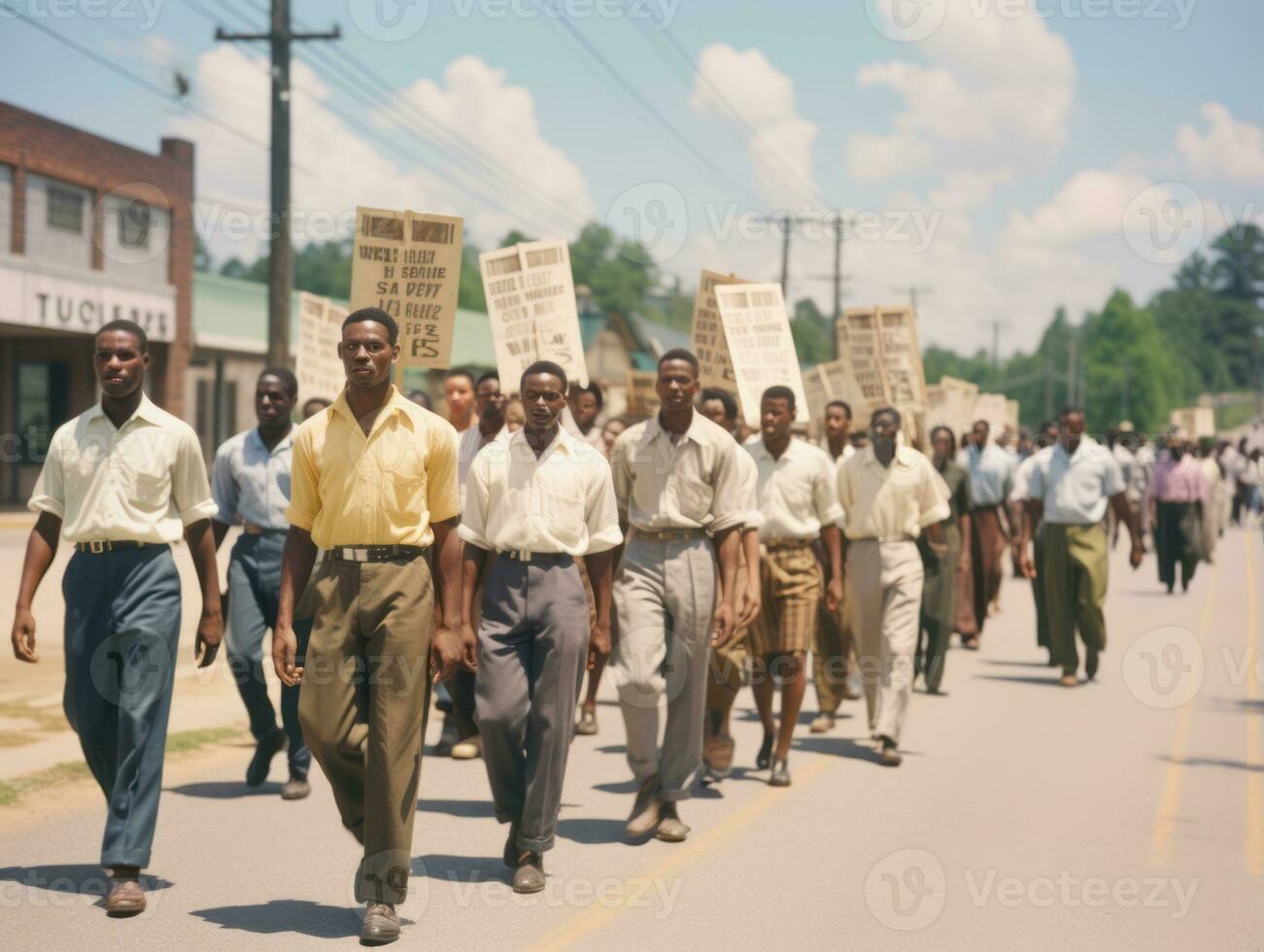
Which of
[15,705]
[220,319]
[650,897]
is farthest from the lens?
[220,319]

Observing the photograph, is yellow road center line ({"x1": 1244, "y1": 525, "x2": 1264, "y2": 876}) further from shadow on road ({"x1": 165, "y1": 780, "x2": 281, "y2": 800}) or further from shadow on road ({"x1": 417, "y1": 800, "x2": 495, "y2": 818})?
shadow on road ({"x1": 165, "y1": 780, "x2": 281, "y2": 800})

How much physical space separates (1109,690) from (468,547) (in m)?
7.96

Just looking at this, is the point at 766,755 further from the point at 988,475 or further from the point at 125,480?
the point at 988,475

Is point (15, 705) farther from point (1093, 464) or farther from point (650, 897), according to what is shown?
point (1093, 464)

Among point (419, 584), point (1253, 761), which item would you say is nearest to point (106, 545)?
point (419, 584)

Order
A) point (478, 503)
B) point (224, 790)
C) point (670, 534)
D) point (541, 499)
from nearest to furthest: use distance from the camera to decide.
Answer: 1. point (541, 499)
2. point (478, 503)
3. point (670, 534)
4. point (224, 790)

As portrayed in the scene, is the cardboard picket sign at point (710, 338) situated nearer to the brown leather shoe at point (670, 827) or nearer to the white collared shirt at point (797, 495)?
the white collared shirt at point (797, 495)

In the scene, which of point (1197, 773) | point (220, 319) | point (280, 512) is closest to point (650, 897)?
point (280, 512)

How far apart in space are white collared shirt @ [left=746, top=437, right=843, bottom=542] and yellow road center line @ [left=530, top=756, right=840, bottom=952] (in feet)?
4.58

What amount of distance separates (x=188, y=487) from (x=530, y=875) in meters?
2.05

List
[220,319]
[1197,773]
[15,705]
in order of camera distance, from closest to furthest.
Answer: [1197,773] → [15,705] → [220,319]

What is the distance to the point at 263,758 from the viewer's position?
8930 millimetres

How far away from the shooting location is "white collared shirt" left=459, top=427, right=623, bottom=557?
6.92 meters

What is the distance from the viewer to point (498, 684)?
689cm
